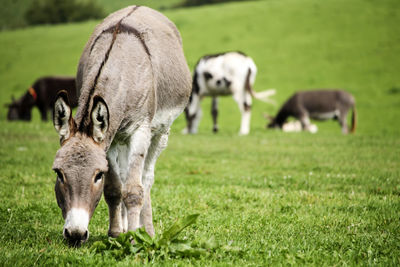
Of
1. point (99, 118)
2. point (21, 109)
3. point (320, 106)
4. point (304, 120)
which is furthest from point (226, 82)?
point (99, 118)

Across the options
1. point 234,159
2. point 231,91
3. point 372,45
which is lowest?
point 234,159

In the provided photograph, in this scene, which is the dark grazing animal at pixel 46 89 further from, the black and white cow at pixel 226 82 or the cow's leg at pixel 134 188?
the cow's leg at pixel 134 188

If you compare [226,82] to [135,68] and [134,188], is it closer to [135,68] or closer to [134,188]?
[135,68]

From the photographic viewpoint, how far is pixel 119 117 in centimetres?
427

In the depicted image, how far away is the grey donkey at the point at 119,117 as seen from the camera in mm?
3816

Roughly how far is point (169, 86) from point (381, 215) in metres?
3.14

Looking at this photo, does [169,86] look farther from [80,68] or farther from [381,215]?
[381,215]

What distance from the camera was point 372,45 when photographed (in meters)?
34.9

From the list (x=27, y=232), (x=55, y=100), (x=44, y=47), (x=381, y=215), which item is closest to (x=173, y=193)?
(x=27, y=232)

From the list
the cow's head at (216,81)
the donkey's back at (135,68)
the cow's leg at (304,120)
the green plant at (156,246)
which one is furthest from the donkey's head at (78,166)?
the cow's leg at (304,120)

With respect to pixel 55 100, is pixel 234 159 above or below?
below

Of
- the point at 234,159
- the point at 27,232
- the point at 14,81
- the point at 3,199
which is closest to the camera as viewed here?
the point at 27,232

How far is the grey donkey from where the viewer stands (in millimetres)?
3816

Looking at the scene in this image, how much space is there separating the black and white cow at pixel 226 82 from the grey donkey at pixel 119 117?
451 inches
